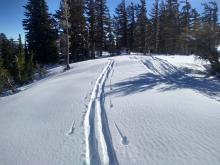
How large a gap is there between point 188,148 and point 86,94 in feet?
26.8

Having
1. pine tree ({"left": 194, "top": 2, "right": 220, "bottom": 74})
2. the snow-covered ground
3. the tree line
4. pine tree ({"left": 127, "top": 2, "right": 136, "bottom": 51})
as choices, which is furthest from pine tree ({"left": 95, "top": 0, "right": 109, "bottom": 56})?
the snow-covered ground

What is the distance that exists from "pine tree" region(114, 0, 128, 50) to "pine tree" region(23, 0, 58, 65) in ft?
48.6

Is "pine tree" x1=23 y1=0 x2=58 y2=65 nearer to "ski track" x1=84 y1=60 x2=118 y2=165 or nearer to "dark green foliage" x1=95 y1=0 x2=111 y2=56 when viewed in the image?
"dark green foliage" x1=95 y1=0 x2=111 y2=56

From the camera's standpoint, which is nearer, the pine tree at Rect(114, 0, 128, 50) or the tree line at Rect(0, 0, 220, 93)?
the tree line at Rect(0, 0, 220, 93)

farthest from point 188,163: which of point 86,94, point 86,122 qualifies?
point 86,94

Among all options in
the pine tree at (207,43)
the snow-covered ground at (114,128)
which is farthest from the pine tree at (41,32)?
the snow-covered ground at (114,128)

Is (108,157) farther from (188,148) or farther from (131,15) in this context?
(131,15)

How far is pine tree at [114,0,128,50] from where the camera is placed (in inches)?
2112

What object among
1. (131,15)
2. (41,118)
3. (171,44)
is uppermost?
(131,15)

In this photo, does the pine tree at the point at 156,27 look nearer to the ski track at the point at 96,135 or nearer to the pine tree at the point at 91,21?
the pine tree at the point at 91,21

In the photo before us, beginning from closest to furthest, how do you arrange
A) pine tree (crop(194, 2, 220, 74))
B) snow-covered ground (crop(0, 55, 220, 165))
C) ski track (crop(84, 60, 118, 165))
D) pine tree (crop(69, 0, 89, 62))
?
ski track (crop(84, 60, 118, 165))
snow-covered ground (crop(0, 55, 220, 165))
pine tree (crop(194, 2, 220, 74))
pine tree (crop(69, 0, 89, 62))

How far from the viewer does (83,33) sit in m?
45.6

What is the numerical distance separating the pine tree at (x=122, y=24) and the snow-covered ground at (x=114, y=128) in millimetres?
41019

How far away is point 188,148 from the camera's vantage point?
6535 millimetres
